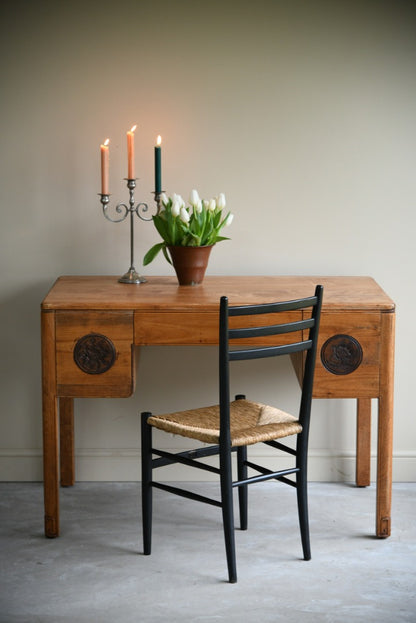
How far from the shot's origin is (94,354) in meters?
2.89

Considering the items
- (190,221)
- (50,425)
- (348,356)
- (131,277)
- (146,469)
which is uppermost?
(190,221)

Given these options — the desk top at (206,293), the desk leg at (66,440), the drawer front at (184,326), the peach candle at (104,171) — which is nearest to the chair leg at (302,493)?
the drawer front at (184,326)

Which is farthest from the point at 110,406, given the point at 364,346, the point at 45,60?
the point at 45,60

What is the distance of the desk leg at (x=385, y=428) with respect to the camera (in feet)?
9.48

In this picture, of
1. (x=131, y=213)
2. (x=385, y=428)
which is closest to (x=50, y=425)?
(x=131, y=213)

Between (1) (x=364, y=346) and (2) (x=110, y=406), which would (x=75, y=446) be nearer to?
(2) (x=110, y=406)

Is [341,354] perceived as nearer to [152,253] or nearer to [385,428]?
[385,428]

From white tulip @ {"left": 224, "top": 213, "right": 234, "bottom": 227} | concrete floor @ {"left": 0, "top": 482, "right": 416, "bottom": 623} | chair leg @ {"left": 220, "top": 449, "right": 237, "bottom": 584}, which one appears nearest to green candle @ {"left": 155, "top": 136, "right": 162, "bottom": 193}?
white tulip @ {"left": 224, "top": 213, "right": 234, "bottom": 227}

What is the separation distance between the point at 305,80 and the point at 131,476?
1708 millimetres

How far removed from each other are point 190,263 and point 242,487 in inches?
31.8

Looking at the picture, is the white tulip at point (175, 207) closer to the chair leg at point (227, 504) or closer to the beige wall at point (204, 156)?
the beige wall at point (204, 156)

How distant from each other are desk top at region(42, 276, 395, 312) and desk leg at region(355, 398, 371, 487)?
508 millimetres

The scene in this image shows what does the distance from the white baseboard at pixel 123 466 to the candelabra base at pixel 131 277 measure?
0.74m

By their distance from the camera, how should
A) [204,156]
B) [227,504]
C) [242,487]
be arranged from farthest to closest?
1. [204,156]
2. [242,487]
3. [227,504]
